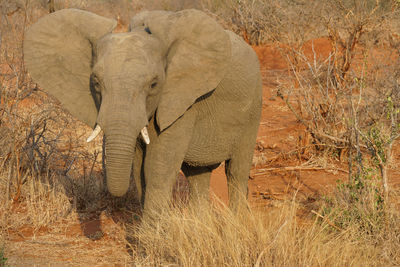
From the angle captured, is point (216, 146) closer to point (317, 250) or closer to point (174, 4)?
point (317, 250)

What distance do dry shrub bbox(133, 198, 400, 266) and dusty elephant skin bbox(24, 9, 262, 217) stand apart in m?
0.37

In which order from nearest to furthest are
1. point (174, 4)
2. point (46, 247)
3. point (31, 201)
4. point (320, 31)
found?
point (46, 247), point (31, 201), point (320, 31), point (174, 4)

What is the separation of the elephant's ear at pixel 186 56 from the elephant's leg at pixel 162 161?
7.8 inches

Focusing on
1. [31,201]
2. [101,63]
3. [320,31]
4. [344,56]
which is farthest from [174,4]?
[101,63]

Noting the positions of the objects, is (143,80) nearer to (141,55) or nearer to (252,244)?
(141,55)

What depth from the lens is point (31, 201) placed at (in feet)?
17.2

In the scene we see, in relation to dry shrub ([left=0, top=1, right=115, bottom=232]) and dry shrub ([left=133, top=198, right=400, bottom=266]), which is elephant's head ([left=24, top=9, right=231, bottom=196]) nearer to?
dry shrub ([left=133, top=198, right=400, bottom=266])

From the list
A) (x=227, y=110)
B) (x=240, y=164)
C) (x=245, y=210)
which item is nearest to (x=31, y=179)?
(x=240, y=164)

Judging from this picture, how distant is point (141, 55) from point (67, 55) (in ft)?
2.51

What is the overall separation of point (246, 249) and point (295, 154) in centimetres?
436

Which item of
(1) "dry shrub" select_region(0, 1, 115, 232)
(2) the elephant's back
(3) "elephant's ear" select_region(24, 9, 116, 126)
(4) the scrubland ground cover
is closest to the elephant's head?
(3) "elephant's ear" select_region(24, 9, 116, 126)

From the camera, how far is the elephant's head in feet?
11.8

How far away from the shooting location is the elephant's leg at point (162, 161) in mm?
4066

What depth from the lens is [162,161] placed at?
4.08 meters
